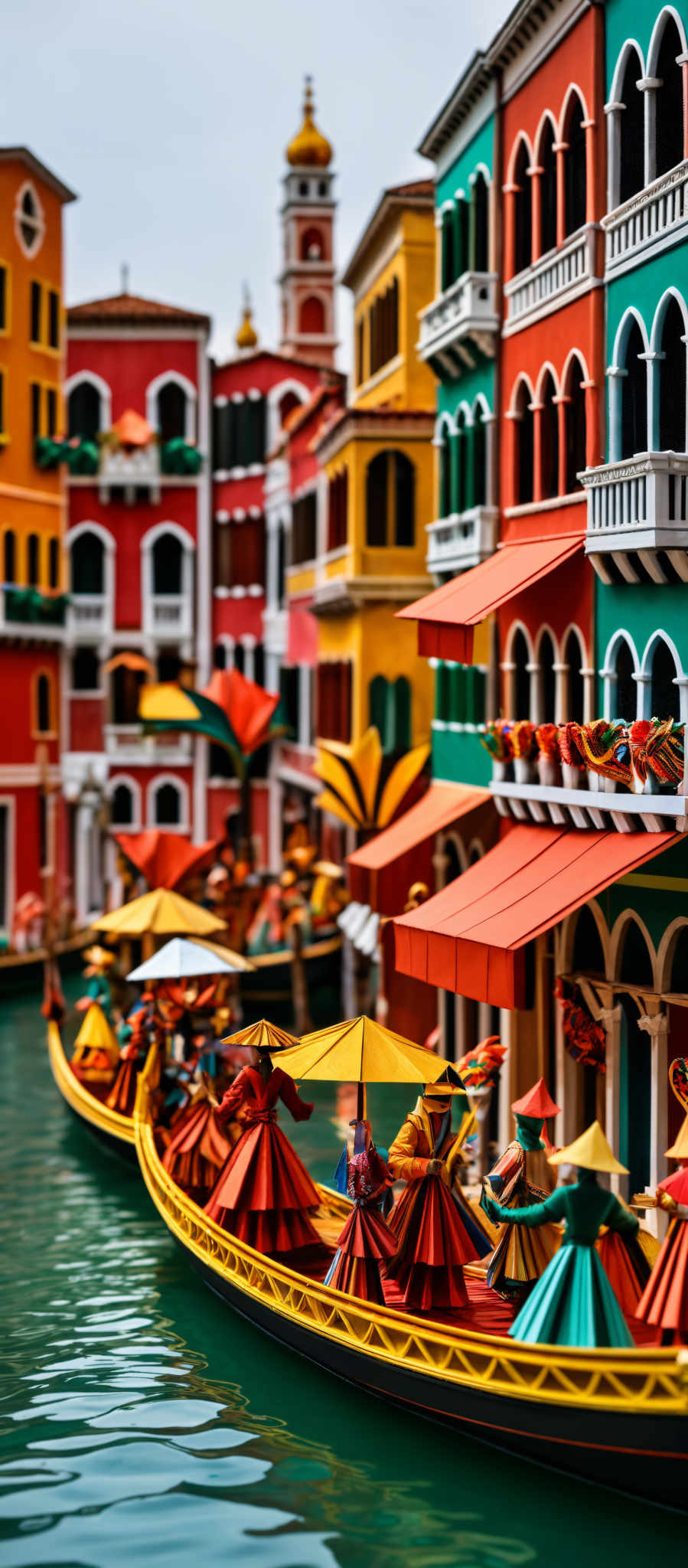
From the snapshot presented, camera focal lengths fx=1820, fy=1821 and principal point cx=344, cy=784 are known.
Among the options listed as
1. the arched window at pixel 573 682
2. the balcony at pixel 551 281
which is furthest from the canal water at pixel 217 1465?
the balcony at pixel 551 281

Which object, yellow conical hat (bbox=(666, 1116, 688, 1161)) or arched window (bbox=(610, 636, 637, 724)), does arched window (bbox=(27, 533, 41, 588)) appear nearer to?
arched window (bbox=(610, 636, 637, 724))

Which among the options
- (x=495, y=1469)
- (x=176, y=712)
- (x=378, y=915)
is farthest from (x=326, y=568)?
(x=495, y=1469)

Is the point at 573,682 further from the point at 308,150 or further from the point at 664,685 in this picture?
the point at 308,150

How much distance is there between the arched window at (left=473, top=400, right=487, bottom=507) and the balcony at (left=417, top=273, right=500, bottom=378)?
1.89 ft

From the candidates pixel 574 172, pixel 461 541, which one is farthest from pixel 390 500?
pixel 574 172

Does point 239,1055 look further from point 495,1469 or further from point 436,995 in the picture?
point 495,1469

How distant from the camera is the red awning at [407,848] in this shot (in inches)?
838

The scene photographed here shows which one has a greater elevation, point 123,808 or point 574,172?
point 574,172

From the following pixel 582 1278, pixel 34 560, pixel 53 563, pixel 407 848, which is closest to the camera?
pixel 582 1278

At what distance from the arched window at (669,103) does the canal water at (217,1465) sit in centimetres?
992

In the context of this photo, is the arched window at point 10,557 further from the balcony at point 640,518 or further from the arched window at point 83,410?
the balcony at point 640,518

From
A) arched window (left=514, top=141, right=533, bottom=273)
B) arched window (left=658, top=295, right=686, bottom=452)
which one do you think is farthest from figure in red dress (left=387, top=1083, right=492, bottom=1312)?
arched window (left=514, top=141, right=533, bottom=273)

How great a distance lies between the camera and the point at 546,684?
18016 mm

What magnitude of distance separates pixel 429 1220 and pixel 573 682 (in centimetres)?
602
